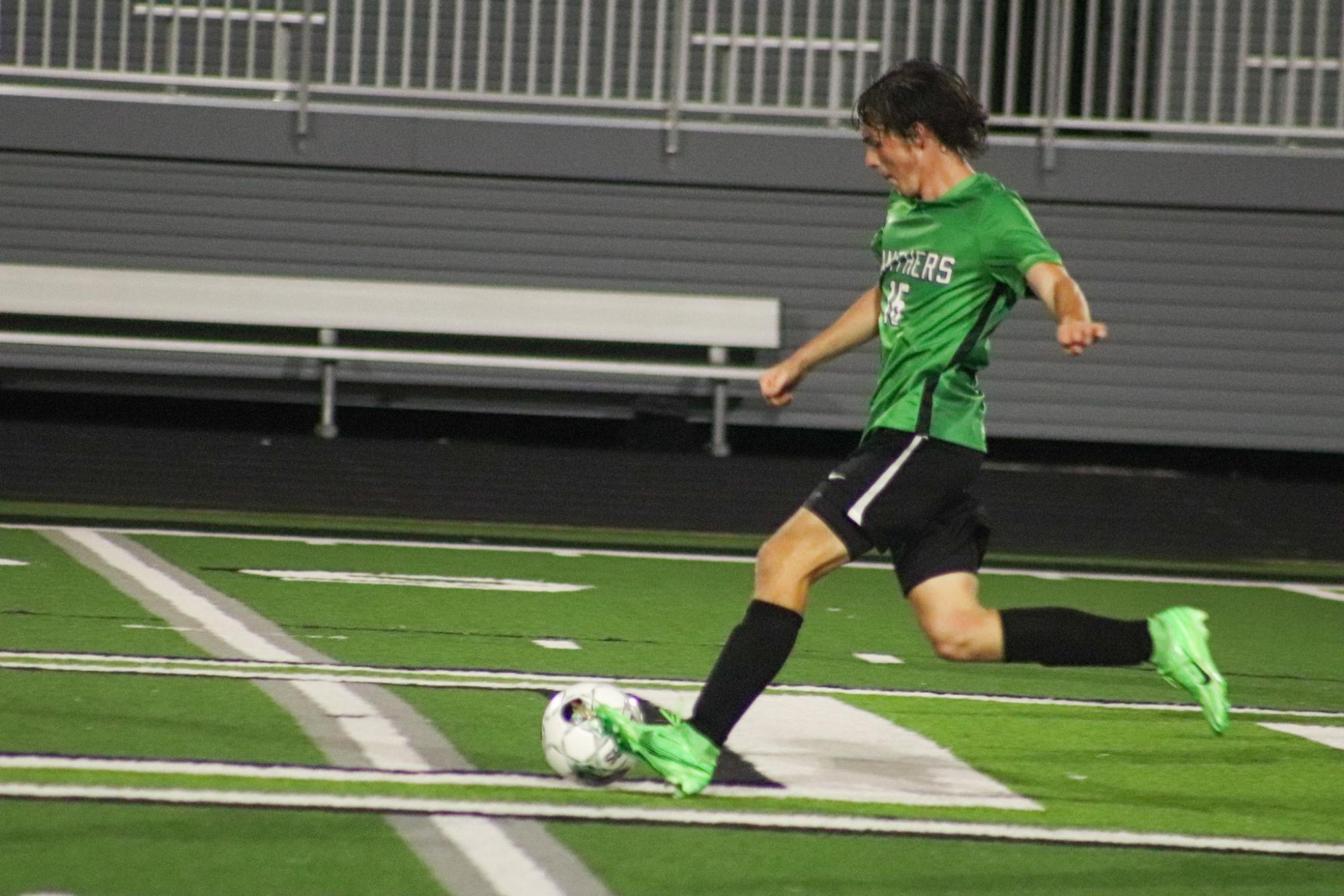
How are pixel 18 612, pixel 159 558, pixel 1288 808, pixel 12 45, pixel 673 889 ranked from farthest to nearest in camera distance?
pixel 12 45
pixel 159 558
pixel 18 612
pixel 1288 808
pixel 673 889

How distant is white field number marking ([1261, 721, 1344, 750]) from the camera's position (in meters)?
6.09

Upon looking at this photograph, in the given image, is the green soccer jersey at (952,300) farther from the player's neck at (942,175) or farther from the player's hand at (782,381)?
the player's hand at (782,381)

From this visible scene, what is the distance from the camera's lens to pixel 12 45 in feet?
54.9

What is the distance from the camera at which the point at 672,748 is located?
469 cm

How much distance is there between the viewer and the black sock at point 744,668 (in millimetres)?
4773

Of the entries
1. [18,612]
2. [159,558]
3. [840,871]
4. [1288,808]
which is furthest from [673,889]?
[159,558]

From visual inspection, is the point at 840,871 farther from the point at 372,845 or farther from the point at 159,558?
the point at 159,558

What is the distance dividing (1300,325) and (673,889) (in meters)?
12.1

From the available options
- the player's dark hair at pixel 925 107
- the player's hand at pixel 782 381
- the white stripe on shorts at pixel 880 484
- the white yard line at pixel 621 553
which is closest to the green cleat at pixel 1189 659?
the white stripe on shorts at pixel 880 484

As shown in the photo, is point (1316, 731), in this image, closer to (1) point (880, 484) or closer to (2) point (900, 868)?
(1) point (880, 484)

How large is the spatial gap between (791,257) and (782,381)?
972cm

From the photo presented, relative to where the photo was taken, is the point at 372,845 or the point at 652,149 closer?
the point at 372,845

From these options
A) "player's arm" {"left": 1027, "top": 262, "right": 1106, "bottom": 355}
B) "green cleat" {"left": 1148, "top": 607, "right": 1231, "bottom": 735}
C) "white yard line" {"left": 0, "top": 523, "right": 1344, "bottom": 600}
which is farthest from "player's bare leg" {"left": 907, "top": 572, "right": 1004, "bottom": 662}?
"white yard line" {"left": 0, "top": 523, "right": 1344, "bottom": 600}

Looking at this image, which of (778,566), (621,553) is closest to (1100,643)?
(778,566)
